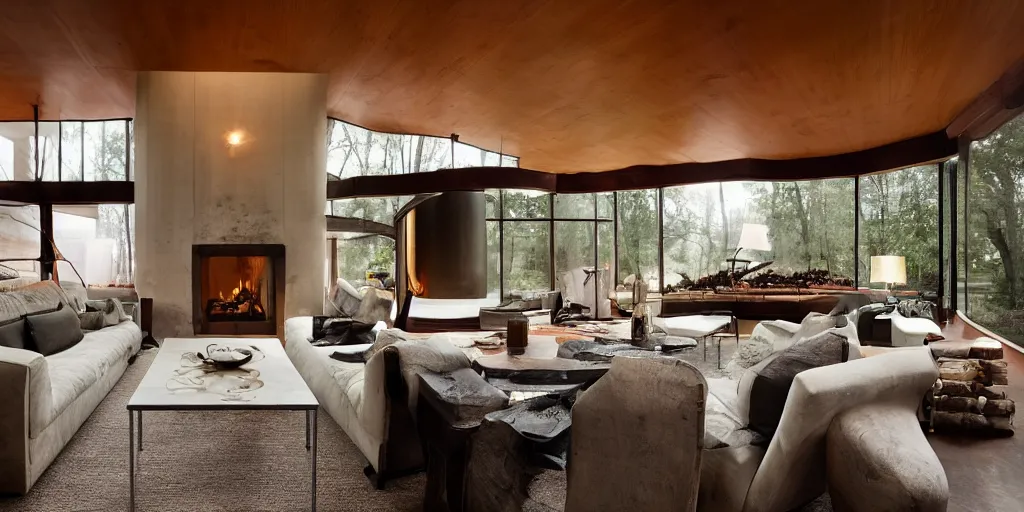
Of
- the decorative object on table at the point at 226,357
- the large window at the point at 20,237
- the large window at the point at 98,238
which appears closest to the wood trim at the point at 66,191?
the large window at the point at 20,237

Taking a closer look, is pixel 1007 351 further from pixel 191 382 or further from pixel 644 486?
→ pixel 191 382

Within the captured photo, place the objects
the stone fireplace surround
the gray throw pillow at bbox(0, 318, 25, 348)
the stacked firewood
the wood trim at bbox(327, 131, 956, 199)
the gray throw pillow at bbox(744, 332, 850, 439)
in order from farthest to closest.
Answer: the wood trim at bbox(327, 131, 956, 199), the stone fireplace surround, the gray throw pillow at bbox(0, 318, 25, 348), the stacked firewood, the gray throw pillow at bbox(744, 332, 850, 439)

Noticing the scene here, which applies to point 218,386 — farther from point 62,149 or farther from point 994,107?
point 62,149

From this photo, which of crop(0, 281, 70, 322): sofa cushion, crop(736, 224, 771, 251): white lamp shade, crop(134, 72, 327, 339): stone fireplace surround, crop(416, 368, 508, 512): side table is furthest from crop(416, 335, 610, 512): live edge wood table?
crop(736, 224, 771, 251): white lamp shade

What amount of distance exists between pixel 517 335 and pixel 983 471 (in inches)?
95.3

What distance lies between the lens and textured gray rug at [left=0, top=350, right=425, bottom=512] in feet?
8.57

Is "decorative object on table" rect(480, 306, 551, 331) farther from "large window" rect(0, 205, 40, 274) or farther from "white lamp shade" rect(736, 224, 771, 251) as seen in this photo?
"large window" rect(0, 205, 40, 274)

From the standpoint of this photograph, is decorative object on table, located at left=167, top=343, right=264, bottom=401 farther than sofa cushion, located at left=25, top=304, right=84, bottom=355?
No

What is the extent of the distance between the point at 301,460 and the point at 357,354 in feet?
3.07

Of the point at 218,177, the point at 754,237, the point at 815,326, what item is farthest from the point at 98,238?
the point at 815,326

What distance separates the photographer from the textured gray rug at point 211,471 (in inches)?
103

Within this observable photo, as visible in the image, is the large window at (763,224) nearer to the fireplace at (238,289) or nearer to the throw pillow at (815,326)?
the fireplace at (238,289)

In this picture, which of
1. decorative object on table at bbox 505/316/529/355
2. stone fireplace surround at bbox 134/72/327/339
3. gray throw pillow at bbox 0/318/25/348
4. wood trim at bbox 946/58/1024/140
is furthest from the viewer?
stone fireplace surround at bbox 134/72/327/339

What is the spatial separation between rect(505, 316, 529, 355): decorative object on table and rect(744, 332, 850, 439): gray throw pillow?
129cm
